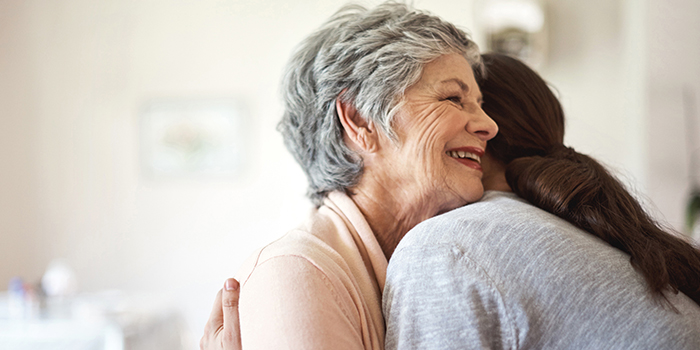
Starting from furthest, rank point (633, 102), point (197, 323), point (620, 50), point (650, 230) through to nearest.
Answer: point (197, 323)
point (620, 50)
point (633, 102)
point (650, 230)

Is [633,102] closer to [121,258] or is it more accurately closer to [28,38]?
[121,258]

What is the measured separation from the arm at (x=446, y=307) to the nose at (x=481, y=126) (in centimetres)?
45

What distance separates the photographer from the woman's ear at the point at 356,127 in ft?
3.51

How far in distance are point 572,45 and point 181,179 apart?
283 cm

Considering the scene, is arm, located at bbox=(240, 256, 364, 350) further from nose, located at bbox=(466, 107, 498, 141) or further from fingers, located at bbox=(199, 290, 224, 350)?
nose, located at bbox=(466, 107, 498, 141)

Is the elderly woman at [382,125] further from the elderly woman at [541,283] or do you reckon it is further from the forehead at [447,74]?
the elderly woman at [541,283]

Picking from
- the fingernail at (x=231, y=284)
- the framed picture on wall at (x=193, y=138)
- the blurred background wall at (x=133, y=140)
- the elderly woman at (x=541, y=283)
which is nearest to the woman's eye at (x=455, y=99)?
the elderly woman at (x=541, y=283)

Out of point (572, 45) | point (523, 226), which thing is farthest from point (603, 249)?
point (572, 45)

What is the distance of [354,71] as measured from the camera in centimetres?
104

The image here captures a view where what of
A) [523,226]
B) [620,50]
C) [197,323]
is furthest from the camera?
[197,323]

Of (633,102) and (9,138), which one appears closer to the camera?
(633,102)

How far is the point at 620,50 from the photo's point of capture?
317cm

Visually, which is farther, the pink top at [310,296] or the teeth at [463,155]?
the teeth at [463,155]

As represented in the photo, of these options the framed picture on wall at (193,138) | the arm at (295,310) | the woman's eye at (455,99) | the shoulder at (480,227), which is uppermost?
the woman's eye at (455,99)
